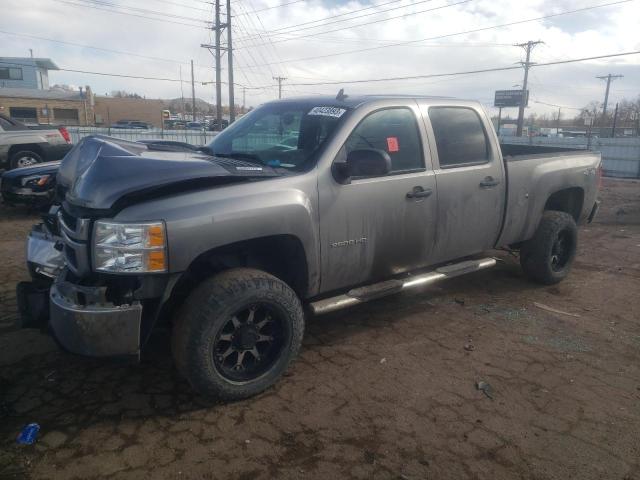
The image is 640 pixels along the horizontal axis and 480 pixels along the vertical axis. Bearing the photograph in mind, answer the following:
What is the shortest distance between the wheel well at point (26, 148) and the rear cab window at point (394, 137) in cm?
1019

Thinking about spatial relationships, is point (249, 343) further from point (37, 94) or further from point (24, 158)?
point (37, 94)

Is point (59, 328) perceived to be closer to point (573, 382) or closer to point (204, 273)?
point (204, 273)

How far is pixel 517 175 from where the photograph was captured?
451 cm

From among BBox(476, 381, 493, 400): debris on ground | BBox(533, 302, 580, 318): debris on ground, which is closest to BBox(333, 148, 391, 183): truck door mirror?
BBox(476, 381, 493, 400): debris on ground

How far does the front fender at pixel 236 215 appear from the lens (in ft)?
8.50

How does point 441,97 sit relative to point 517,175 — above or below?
above

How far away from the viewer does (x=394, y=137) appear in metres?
3.70

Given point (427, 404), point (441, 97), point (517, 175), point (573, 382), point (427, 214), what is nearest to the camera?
point (427, 404)

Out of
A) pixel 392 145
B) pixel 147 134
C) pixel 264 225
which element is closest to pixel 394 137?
pixel 392 145

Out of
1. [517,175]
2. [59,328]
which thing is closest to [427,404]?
[59,328]

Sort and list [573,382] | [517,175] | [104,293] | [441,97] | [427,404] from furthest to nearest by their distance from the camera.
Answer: [517,175] < [441,97] < [573,382] < [427,404] < [104,293]

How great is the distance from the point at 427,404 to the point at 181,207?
1888 millimetres

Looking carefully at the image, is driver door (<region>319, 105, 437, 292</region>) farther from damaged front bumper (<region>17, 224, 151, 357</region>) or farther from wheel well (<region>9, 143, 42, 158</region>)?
wheel well (<region>9, 143, 42, 158</region>)

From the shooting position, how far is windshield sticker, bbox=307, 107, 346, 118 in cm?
351
